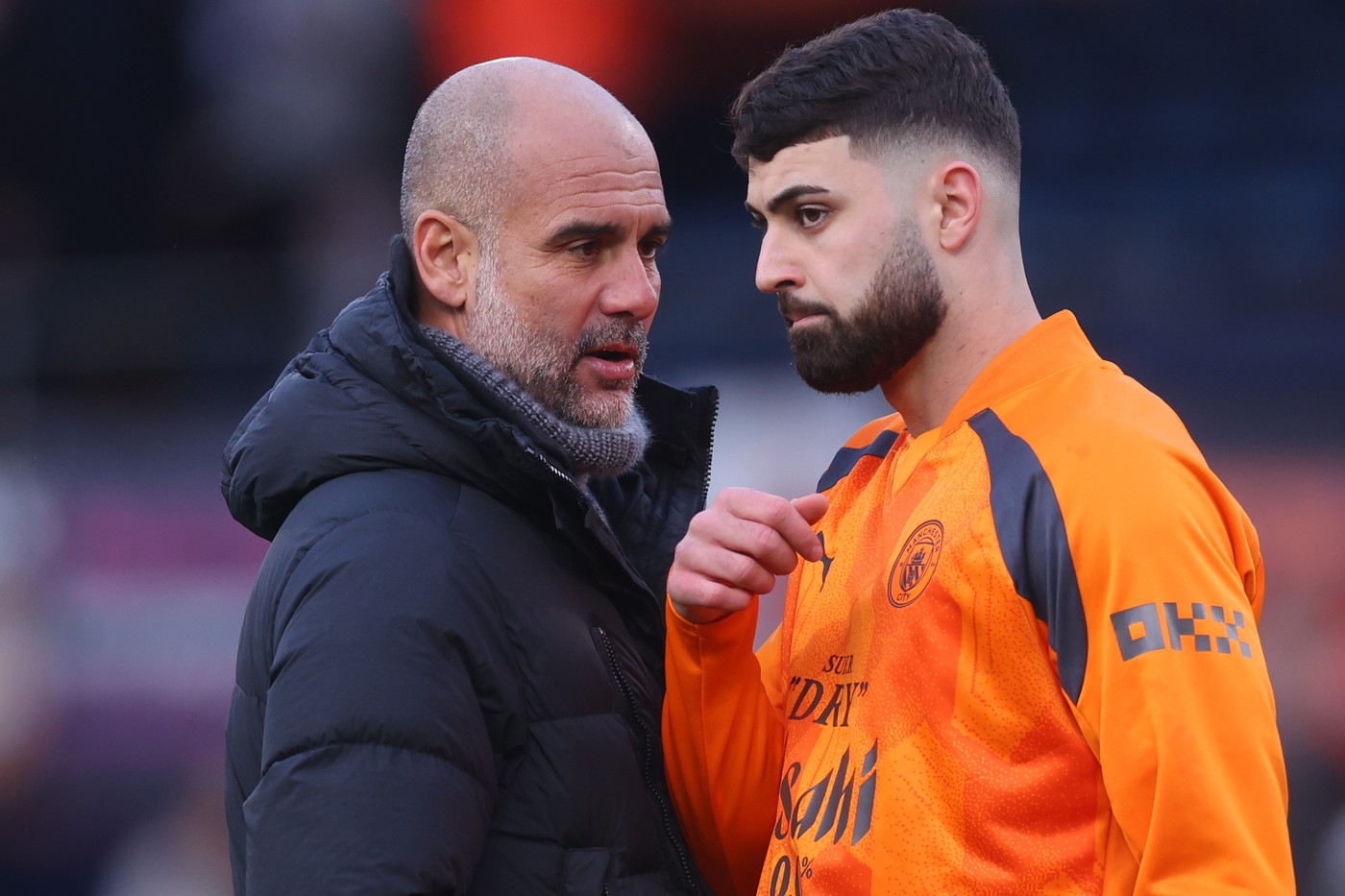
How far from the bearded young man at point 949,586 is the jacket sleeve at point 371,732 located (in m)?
0.32

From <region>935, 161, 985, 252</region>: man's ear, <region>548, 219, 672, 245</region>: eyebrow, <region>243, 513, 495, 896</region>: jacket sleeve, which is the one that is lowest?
<region>243, 513, 495, 896</region>: jacket sleeve

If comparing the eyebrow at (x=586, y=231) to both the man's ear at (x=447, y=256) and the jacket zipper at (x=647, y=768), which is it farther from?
the jacket zipper at (x=647, y=768)

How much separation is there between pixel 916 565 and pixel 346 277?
153 inches

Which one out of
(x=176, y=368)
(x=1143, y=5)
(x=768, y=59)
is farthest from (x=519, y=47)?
(x=1143, y=5)

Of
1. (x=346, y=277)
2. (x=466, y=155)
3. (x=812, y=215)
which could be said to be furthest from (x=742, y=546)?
(x=346, y=277)

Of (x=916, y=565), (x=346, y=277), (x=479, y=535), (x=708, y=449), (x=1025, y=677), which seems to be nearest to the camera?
(x=1025, y=677)

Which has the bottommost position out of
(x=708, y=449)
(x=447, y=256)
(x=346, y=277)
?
(x=708, y=449)

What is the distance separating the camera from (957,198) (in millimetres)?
1878

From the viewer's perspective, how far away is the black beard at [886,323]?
1.86 m

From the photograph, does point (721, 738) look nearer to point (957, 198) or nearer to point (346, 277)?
point (957, 198)

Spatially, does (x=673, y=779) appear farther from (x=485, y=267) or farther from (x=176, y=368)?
(x=176, y=368)

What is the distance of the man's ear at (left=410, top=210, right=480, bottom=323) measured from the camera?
2.10 metres

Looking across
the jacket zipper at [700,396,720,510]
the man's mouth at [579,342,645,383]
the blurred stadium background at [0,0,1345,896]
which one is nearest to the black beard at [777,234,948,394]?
the man's mouth at [579,342,645,383]

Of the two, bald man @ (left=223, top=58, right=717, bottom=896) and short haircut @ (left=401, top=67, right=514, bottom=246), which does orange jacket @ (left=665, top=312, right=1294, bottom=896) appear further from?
short haircut @ (left=401, top=67, right=514, bottom=246)
